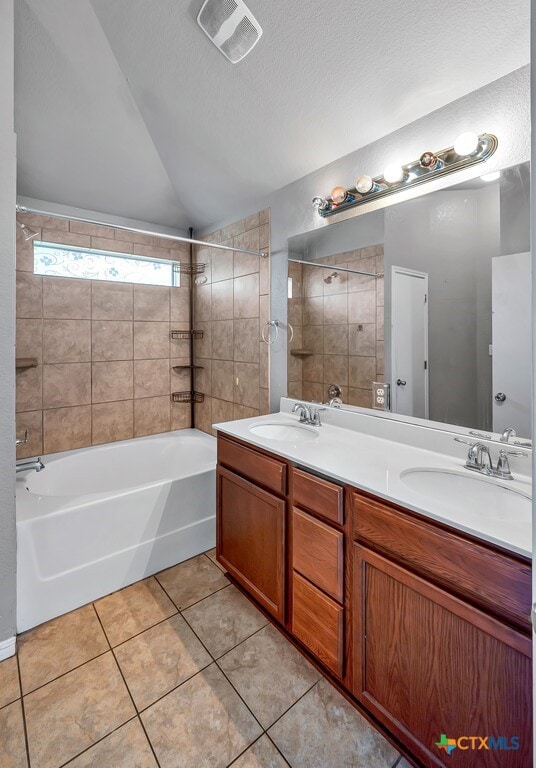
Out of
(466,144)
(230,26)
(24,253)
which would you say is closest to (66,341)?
(24,253)

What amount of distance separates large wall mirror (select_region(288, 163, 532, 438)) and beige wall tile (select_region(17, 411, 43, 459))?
6.74ft

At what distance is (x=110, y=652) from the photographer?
153cm

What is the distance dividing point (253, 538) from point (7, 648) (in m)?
1.16

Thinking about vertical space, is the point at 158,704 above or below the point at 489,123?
below

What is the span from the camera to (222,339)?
2.95 m

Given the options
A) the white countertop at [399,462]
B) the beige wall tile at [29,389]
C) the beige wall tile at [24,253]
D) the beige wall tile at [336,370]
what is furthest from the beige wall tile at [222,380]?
the beige wall tile at [24,253]

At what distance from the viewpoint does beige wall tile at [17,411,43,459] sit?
2531 mm

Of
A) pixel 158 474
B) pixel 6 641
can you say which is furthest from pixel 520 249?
pixel 158 474

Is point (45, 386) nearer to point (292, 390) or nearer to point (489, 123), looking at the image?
point (292, 390)

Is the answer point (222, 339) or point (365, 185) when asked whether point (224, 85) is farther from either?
point (222, 339)

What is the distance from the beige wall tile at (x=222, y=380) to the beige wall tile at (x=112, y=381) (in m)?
0.73

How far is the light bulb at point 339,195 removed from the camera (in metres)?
1.79

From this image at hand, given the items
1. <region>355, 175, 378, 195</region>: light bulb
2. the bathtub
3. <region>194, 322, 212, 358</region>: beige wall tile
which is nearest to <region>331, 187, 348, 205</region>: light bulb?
<region>355, 175, 378, 195</region>: light bulb

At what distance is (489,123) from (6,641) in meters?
2.94
